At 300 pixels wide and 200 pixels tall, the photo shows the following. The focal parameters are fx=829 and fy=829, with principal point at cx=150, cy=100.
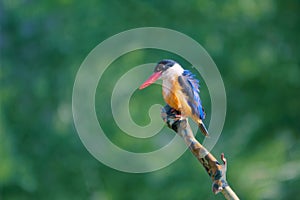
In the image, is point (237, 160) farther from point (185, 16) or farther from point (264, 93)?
point (185, 16)

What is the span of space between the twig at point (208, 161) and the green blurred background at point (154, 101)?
389 centimetres

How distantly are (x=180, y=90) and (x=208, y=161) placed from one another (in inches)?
6.4

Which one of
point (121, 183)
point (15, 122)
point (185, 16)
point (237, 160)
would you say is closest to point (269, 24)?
point (185, 16)

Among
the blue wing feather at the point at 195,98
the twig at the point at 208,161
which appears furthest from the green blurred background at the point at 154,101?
the twig at the point at 208,161

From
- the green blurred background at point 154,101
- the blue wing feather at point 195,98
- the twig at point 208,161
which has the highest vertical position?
the green blurred background at point 154,101

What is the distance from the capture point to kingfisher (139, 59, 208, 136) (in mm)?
1382

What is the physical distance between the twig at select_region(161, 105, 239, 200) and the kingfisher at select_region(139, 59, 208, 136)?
3cm

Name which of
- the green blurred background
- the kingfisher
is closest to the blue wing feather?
the kingfisher

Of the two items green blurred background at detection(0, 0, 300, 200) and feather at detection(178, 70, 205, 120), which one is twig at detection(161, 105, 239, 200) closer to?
feather at detection(178, 70, 205, 120)

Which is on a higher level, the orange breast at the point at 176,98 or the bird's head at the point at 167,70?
the bird's head at the point at 167,70

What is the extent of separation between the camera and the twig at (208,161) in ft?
4.16

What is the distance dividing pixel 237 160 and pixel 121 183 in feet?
3.15

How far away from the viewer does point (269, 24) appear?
6148 millimetres

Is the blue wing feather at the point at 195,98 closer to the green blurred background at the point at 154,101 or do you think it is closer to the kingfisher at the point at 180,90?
the kingfisher at the point at 180,90
